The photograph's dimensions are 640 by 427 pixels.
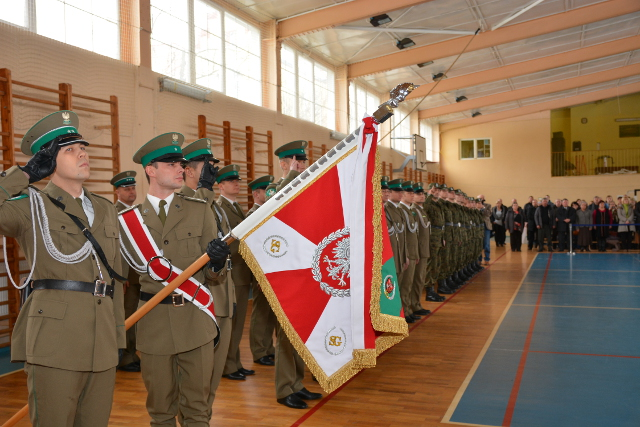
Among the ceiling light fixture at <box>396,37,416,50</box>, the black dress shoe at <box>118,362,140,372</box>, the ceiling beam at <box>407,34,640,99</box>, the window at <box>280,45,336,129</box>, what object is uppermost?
the ceiling beam at <box>407,34,640,99</box>

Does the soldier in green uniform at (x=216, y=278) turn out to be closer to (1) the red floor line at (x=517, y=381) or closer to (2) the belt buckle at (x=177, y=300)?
(2) the belt buckle at (x=177, y=300)

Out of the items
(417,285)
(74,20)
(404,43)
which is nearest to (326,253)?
(417,285)

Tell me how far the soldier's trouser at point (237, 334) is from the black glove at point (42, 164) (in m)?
2.54

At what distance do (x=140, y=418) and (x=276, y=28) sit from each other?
788 centimetres

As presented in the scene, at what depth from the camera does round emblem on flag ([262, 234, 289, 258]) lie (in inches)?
101

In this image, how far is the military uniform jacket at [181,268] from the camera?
243 cm

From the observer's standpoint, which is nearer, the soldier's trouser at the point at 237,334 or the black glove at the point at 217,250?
the black glove at the point at 217,250

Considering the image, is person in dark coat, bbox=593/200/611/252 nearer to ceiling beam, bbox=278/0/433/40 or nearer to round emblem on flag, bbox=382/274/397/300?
ceiling beam, bbox=278/0/433/40

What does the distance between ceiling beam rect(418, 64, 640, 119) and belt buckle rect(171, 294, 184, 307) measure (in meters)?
17.2

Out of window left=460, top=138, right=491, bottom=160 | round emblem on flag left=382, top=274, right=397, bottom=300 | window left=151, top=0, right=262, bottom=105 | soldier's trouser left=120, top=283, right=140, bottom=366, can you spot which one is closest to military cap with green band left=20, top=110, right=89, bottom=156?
round emblem on flag left=382, top=274, right=397, bottom=300

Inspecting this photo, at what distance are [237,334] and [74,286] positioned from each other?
250cm

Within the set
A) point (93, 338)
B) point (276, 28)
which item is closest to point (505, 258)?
point (276, 28)

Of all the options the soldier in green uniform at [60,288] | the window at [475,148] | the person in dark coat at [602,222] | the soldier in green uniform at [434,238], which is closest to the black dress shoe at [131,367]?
the soldier in green uniform at [60,288]

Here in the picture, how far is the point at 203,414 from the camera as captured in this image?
2.48m
